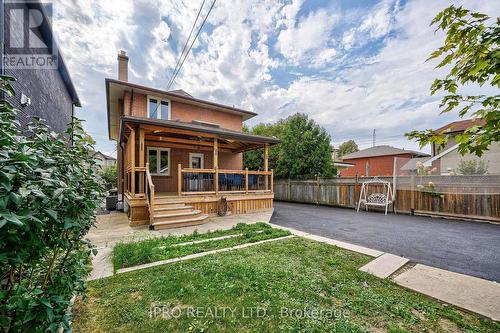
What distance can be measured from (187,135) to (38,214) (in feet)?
30.3

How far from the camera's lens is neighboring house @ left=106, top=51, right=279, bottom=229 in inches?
278

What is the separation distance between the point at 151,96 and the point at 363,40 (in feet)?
35.3

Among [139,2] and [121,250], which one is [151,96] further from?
[121,250]

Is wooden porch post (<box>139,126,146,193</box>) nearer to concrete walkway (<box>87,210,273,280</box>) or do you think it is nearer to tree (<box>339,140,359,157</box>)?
concrete walkway (<box>87,210,273,280</box>)

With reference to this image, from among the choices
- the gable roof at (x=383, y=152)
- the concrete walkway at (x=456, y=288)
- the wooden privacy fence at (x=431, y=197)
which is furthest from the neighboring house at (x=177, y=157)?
the gable roof at (x=383, y=152)

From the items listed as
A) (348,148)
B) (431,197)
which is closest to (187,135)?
(431,197)

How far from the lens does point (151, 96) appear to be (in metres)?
10.7

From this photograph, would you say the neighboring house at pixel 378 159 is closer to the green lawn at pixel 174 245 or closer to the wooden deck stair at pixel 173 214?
the green lawn at pixel 174 245

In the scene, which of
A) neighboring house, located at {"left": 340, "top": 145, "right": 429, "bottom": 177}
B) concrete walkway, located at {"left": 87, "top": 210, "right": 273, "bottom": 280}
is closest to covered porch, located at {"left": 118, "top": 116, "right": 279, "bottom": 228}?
concrete walkway, located at {"left": 87, "top": 210, "right": 273, "bottom": 280}

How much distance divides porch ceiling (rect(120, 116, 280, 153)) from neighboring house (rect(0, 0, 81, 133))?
2.09 m

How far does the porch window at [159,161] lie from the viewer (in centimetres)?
1070

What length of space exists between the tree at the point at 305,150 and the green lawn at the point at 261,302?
1126cm

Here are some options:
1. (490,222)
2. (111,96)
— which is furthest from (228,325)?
(111,96)

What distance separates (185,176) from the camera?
8.11 m
